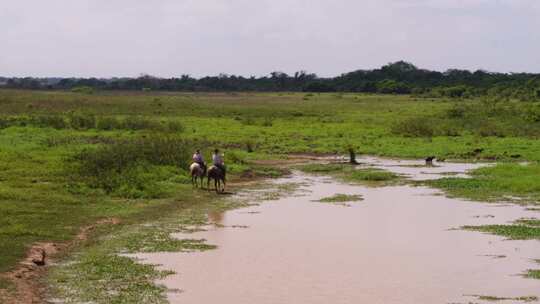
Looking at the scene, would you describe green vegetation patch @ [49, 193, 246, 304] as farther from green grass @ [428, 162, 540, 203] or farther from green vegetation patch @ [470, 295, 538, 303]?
green grass @ [428, 162, 540, 203]

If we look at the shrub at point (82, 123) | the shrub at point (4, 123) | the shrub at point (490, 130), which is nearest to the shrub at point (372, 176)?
the shrub at point (490, 130)

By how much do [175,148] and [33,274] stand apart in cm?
1662

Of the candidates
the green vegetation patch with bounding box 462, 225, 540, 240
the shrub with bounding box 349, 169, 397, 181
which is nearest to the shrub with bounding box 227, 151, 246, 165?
the shrub with bounding box 349, 169, 397, 181

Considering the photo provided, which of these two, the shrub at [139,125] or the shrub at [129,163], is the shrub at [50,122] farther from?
the shrub at [129,163]

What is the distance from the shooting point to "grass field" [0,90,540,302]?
20.4 metres

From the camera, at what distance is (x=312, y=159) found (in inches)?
1401

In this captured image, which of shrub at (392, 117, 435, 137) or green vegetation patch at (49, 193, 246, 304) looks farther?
shrub at (392, 117, 435, 137)

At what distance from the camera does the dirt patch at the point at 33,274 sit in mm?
11781

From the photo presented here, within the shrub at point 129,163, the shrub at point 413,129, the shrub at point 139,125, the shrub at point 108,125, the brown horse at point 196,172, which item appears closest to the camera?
the shrub at point 129,163

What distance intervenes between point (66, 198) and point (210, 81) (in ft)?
398

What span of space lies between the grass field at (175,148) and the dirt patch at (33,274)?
0.91 ft

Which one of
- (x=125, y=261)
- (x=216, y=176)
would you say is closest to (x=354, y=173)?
(x=216, y=176)

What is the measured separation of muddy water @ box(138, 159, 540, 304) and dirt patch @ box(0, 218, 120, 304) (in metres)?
1.82

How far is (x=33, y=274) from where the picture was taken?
43.6ft
